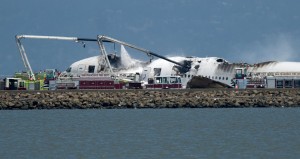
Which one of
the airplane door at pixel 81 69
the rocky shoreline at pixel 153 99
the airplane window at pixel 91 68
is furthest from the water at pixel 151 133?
the airplane window at pixel 91 68

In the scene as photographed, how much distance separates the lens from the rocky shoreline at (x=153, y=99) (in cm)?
9450

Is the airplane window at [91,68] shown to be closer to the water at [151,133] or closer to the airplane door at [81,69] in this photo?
the airplane door at [81,69]

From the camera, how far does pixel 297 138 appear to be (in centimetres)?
6762

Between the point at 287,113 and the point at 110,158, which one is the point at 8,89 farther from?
the point at 110,158

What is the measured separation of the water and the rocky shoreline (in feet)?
6.95

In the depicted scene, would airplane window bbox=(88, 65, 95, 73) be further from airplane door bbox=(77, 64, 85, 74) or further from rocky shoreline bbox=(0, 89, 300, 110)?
rocky shoreline bbox=(0, 89, 300, 110)

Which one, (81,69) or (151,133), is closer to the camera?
(151,133)

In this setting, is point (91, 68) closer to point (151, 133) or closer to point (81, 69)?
point (81, 69)

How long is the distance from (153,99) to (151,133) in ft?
78.7

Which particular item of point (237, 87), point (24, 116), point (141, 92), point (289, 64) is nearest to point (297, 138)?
point (24, 116)

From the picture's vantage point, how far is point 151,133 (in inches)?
2835

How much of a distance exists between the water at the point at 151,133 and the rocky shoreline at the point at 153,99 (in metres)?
2.12

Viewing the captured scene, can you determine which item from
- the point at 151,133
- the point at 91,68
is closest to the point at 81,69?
the point at 91,68

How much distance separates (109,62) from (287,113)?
49.7 meters
